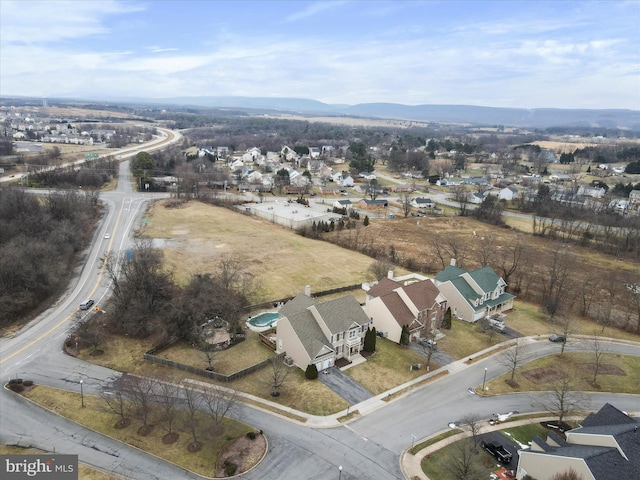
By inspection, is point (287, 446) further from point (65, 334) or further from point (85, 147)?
point (85, 147)

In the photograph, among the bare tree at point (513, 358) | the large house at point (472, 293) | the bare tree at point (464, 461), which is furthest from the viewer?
the large house at point (472, 293)

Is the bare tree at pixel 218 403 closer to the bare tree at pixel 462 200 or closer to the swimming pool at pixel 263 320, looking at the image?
the swimming pool at pixel 263 320

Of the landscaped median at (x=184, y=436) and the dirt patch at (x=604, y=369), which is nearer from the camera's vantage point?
the landscaped median at (x=184, y=436)

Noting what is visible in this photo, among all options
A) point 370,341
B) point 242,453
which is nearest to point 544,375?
point 370,341

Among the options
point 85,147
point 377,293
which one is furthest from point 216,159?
point 377,293

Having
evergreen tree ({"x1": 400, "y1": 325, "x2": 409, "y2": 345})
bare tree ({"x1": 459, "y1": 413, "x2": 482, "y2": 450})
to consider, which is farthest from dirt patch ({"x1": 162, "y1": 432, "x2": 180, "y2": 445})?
evergreen tree ({"x1": 400, "y1": 325, "x2": 409, "y2": 345})

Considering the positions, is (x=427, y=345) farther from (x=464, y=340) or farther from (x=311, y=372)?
(x=311, y=372)

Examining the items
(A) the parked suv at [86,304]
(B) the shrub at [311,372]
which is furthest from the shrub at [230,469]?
(A) the parked suv at [86,304]

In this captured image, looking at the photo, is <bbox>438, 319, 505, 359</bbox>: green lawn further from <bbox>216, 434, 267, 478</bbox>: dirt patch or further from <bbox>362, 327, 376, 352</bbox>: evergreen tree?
<bbox>216, 434, 267, 478</bbox>: dirt patch
